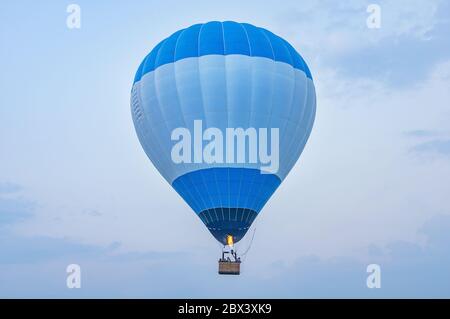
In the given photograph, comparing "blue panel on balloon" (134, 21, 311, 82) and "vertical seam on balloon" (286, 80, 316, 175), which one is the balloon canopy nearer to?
"blue panel on balloon" (134, 21, 311, 82)

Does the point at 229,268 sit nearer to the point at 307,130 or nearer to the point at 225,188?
the point at 225,188

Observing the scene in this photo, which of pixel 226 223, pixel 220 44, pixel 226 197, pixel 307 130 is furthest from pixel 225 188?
pixel 220 44

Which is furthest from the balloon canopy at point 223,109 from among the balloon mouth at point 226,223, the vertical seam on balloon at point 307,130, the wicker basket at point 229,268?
the wicker basket at point 229,268

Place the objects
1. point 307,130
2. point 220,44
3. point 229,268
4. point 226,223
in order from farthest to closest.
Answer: point 307,130 < point 220,44 < point 226,223 < point 229,268

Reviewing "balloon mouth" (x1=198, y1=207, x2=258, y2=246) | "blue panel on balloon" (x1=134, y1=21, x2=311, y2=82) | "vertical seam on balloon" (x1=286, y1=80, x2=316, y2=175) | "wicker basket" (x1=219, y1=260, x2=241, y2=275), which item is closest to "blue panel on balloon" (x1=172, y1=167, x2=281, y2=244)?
"balloon mouth" (x1=198, y1=207, x2=258, y2=246)

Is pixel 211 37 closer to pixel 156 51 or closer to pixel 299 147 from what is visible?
pixel 156 51
